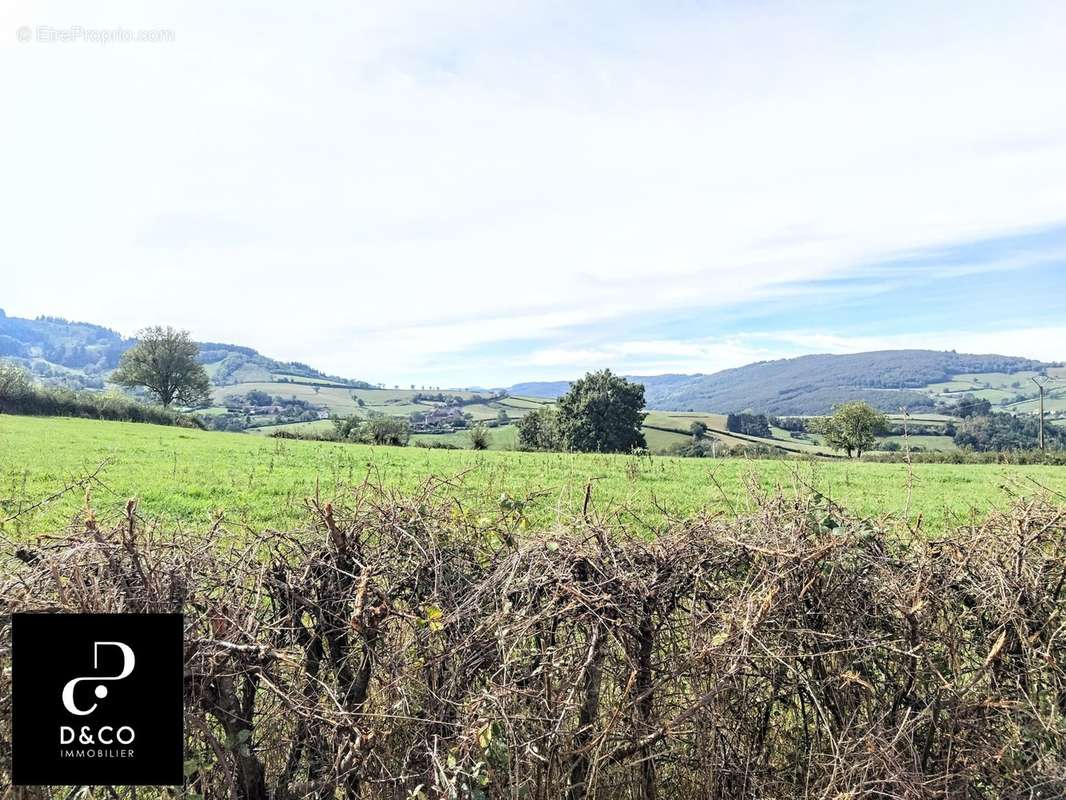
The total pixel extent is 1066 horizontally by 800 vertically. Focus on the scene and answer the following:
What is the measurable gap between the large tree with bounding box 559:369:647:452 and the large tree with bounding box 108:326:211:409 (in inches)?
1956

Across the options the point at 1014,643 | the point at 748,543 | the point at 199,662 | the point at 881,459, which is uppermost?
the point at 748,543

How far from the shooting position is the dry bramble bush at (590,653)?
2797mm

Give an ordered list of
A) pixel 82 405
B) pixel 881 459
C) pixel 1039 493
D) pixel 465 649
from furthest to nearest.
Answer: pixel 82 405, pixel 881 459, pixel 1039 493, pixel 465 649

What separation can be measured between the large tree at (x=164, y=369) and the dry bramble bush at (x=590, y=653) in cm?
8721

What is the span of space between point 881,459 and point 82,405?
6447cm

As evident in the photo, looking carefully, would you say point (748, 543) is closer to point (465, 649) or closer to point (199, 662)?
point (465, 649)

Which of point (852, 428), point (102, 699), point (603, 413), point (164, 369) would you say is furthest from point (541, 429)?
point (102, 699)

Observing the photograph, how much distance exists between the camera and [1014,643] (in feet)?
11.0

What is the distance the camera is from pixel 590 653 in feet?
9.82

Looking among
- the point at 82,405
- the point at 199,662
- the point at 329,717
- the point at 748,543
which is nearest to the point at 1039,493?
the point at 748,543

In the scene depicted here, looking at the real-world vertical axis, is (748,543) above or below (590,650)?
above

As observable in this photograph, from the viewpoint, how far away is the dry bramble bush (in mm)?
2797

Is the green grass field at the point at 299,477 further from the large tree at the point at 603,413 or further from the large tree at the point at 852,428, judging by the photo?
the large tree at the point at 852,428

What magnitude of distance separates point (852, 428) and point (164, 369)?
84366 mm
